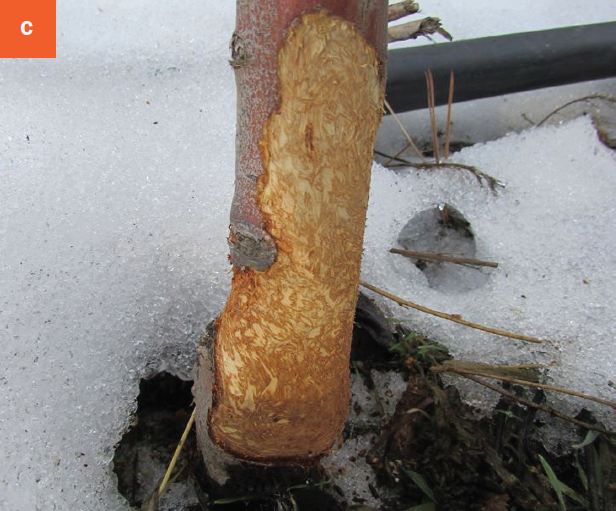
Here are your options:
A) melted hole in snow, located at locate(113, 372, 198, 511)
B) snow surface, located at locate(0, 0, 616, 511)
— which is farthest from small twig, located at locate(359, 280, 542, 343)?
melted hole in snow, located at locate(113, 372, 198, 511)

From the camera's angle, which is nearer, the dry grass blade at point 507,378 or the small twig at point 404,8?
the small twig at point 404,8

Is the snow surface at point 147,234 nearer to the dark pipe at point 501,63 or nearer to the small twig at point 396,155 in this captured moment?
the small twig at point 396,155

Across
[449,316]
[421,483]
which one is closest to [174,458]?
[421,483]

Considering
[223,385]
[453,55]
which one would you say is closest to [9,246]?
[223,385]

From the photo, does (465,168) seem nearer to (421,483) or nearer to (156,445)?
(421,483)

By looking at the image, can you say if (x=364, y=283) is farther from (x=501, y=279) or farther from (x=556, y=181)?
(x=556, y=181)

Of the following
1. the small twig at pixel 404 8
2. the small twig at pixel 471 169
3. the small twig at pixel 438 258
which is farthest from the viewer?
Answer: the small twig at pixel 471 169

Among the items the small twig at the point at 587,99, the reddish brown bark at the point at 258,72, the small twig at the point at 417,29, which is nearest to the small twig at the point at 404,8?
the small twig at the point at 417,29

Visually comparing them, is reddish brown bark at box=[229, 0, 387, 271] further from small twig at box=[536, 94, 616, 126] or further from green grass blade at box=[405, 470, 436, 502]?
small twig at box=[536, 94, 616, 126]
